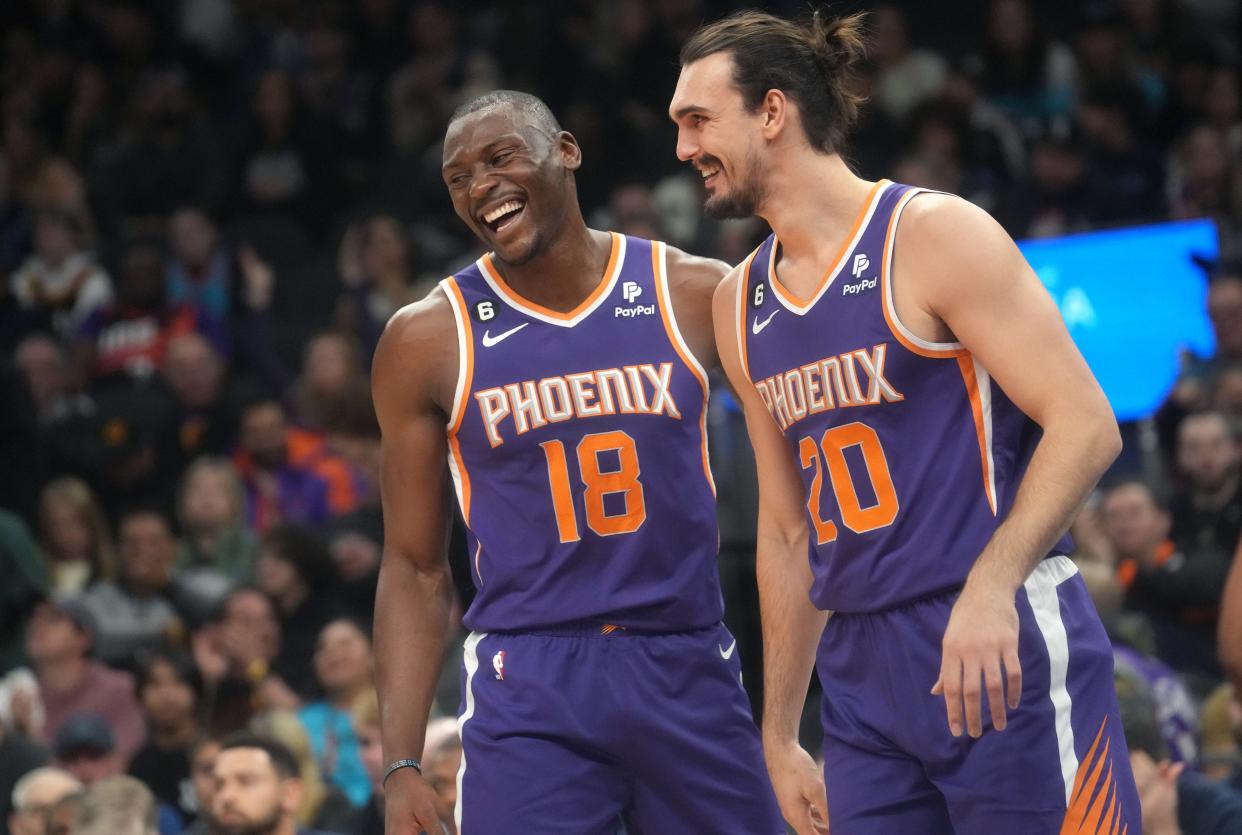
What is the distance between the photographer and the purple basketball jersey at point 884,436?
142 inches

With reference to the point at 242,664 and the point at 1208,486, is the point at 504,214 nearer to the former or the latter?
the point at 242,664

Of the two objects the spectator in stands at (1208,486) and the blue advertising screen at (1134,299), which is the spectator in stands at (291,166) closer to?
the blue advertising screen at (1134,299)

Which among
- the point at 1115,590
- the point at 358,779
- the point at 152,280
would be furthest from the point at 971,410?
the point at 152,280

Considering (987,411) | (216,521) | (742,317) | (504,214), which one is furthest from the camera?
(216,521)

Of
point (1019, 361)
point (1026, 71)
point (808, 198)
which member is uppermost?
point (1026, 71)

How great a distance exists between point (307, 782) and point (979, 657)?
446cm

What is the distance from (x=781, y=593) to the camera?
4012mm

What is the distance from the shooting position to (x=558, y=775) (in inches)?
160

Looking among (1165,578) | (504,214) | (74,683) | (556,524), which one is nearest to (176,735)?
(74,683)

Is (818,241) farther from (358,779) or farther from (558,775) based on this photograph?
(358,779)

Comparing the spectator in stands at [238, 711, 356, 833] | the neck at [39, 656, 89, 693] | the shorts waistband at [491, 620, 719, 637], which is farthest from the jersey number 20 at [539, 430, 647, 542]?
the neck at [39, 656, 89, 693]

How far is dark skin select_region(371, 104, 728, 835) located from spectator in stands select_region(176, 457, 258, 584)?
5.16 m

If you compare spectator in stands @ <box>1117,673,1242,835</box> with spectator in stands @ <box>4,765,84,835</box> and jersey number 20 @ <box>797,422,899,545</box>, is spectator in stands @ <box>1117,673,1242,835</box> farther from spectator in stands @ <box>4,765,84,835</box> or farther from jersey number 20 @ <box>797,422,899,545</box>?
spectator in stands @ <box>4,765,84,835</box>

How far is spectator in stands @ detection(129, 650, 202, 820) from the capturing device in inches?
309
